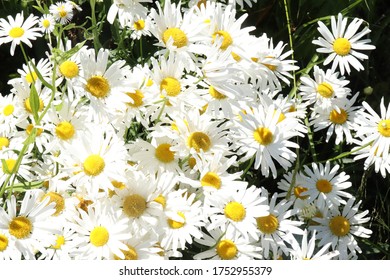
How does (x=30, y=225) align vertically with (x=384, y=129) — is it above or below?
below

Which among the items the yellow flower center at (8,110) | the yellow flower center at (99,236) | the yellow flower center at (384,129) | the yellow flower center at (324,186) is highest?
the yellow flower center at (384,129)

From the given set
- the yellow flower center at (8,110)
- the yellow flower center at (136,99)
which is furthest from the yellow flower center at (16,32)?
the yellow flower center at (136,99)

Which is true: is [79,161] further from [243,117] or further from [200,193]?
[243,117]

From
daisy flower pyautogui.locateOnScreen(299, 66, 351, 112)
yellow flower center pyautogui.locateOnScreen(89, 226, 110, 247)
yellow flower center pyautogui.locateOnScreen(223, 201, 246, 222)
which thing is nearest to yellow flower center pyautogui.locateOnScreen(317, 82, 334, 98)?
daisy flower pyautogui.locateOnScreen(299, 66, 351, 112)

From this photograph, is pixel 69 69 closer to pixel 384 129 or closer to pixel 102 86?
pixel 102 86

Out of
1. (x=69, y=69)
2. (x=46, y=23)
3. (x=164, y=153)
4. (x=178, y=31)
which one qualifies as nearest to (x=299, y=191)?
(x=164, y=153)

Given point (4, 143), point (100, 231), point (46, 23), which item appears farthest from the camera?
point (46, 23)

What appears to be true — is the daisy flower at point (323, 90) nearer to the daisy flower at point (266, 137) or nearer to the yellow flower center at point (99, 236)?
the daisy flower at point (266, 137)
